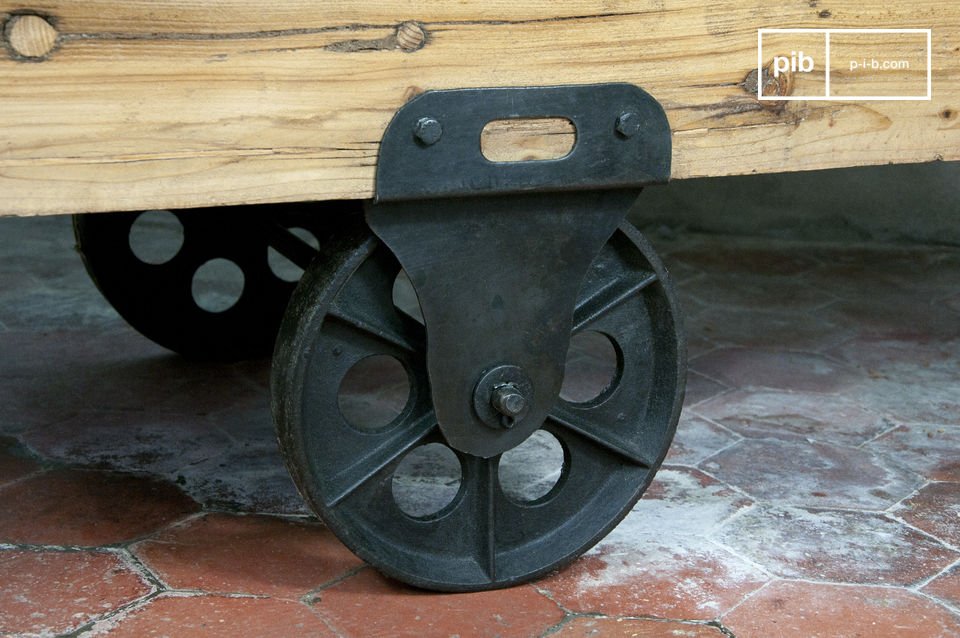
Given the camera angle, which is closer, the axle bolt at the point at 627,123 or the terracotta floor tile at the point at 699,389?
the axle bolt at the point at 627,123

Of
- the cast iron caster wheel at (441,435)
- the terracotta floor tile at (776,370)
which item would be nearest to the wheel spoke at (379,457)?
the cast iron caster wheel at (441,435)

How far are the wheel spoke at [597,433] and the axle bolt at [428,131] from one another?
596mm

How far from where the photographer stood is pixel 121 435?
301cm

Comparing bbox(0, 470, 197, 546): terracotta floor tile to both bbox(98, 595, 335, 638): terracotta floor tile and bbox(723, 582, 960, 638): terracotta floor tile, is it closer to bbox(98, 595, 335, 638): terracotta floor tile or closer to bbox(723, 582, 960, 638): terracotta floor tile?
bbox(98, 595, 335, 638): terracotta floor tile

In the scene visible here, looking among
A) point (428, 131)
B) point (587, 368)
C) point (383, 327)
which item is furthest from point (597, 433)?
point (587, 368)

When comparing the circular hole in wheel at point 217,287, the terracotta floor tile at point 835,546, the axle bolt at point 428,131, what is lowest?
the terracotta floor tile at point 835,546

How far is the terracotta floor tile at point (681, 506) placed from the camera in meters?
2.55

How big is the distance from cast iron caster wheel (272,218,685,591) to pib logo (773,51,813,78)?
15.0 inches

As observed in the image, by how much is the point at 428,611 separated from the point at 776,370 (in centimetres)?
177

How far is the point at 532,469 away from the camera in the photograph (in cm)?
284

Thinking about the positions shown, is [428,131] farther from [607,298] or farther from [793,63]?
[793,63]

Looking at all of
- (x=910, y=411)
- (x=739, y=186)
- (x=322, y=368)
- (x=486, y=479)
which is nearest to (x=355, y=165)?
(x=322, y=368)

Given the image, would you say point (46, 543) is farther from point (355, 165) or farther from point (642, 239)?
point (642, 239)

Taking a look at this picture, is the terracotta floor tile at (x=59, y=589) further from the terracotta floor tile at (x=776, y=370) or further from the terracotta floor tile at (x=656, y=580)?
the terracotta floor tile at (x=776, y=370)
